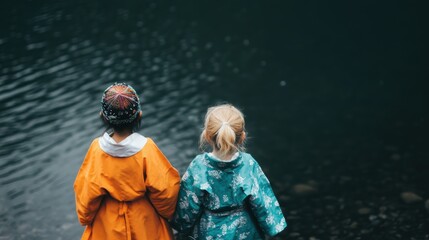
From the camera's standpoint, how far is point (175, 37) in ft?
46.3

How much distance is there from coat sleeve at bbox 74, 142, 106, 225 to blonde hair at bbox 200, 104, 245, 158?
2.89 ft

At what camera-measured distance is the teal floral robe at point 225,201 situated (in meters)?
4.17

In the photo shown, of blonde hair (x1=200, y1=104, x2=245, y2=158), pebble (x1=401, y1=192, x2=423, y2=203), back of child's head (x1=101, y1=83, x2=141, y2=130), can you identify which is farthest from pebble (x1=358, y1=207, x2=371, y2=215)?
back of child's head (x1=101, y1=83, x2=141, y2=130)

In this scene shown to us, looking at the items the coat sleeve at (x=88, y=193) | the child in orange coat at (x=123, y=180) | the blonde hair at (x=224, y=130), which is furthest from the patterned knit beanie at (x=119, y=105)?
the blonde hair at (x=224, y=130)

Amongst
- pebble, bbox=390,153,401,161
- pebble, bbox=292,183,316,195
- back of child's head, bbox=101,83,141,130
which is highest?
back of child's head, bbox=101,83,141,130

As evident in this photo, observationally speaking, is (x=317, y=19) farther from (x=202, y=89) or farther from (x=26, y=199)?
(x=26, y=199)

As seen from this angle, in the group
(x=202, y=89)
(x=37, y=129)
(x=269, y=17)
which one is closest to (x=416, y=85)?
(x=202, y=89)

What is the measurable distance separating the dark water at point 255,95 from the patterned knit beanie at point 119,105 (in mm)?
3214

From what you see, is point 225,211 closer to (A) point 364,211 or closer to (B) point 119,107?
(B) point 119,107

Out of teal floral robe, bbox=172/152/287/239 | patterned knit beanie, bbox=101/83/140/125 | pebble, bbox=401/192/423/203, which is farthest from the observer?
pebble, bbox=401/192/423/203

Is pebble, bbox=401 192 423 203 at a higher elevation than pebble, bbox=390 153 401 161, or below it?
below

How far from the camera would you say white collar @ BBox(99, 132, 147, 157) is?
394 centimetres

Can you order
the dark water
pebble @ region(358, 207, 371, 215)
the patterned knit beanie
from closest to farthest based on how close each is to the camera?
the patterned knit beanie → pebble @ region(358, 207, 371, 215) → the dark water

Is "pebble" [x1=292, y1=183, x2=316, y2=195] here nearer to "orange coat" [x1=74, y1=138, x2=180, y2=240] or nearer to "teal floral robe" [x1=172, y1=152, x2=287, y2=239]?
"teal floral robe" [x1=172, y1=152, x2=287, y2=239]
